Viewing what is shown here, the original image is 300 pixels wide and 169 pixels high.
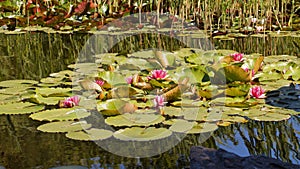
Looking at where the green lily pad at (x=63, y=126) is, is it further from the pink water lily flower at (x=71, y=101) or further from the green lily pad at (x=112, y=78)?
the green lily pad at (x=112, y=78)

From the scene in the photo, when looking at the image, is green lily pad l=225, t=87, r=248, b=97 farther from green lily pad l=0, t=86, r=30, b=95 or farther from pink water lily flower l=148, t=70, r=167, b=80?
green lily pad l=0, t=86, r=30, b=95

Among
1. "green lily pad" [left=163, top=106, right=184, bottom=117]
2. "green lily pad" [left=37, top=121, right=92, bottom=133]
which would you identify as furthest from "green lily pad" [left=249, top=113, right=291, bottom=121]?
"green lily pad" [left=37, top=121, right=92, bottom=133]

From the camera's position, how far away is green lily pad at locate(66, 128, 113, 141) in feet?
5.73

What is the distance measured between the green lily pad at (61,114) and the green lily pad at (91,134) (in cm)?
17

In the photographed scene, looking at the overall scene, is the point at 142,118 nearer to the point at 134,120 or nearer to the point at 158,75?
the point at 134,120

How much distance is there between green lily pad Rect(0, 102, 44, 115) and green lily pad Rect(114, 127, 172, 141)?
53 centimetres

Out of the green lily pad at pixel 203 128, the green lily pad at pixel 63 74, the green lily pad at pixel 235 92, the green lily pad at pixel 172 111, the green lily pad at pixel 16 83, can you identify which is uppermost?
the green lily pad at pixel 63 74

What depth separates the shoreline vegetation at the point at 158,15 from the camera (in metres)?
4.91

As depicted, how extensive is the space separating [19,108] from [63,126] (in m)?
0.36

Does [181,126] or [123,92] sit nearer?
[181,126]

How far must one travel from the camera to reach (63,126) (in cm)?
189

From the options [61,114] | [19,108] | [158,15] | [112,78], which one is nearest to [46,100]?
[19,108]

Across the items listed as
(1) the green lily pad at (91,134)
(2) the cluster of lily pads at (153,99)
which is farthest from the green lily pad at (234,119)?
(1) the green lily pad at (91,134)

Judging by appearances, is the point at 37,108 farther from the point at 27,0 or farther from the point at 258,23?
the point at 27,0
